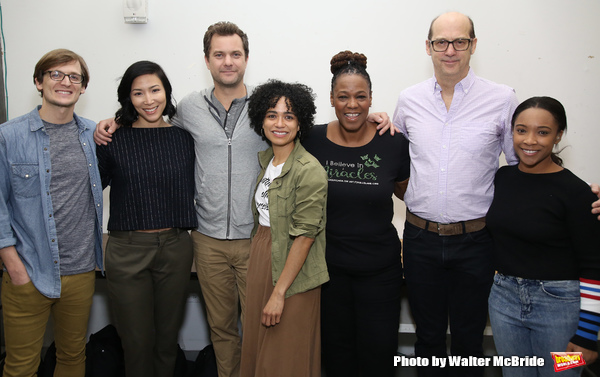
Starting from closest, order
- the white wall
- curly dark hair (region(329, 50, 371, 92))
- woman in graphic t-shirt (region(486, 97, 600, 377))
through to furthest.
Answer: woman in graphic t-shirt (region(486, 97, 600, 377))
curly dark hair (region(329, 50, 371, 92))
the white wall

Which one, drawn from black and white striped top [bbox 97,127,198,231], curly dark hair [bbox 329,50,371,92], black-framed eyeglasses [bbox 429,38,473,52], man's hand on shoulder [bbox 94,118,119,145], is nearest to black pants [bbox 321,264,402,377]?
black and white striped top [bbox 97,127,198,231]

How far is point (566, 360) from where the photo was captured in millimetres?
1562

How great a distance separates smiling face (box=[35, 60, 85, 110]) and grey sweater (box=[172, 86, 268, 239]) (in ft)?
1.78

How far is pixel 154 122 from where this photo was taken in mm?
2092

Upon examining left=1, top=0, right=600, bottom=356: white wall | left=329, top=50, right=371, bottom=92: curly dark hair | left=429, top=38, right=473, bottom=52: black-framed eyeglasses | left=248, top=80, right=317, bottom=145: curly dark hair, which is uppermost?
left=1, top=0, right=600, bottom=356: white wall

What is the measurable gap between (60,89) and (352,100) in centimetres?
130

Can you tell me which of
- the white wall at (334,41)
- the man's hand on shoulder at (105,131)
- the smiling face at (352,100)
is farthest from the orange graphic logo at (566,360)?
the man's hand on shoulder at (105,131)

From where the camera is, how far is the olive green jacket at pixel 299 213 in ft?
5.63

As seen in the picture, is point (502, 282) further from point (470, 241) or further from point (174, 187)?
point (174, 187)

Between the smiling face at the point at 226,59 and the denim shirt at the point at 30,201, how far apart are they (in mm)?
Result: 833

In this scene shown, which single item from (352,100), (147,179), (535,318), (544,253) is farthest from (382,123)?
(147,179)

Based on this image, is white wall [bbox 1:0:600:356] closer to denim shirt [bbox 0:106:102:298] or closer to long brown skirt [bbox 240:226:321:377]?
denim shirt [bbox 0:106:102:298]

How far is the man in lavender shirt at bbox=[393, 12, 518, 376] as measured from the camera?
6.16ft

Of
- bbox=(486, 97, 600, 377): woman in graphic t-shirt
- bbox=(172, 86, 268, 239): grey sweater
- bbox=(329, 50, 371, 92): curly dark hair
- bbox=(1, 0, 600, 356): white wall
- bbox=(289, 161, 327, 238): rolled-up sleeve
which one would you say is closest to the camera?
bbox=(486, 97, 600, 377): woman in graphic t-shirt
